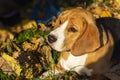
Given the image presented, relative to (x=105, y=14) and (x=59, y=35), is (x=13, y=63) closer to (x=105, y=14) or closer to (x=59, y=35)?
(x=59, y=35)

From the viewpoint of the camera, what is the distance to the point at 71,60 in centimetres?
457

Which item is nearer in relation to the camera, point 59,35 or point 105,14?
point 59,35

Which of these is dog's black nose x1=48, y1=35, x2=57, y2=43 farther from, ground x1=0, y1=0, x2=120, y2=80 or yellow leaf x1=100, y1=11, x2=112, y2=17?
yellow leaf x1=100, y1=11, x2=112, y2=17

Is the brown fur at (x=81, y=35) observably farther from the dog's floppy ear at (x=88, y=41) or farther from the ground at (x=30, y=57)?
the ground at (x=30, y=57)

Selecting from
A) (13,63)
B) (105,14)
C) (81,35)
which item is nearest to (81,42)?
(81,35)

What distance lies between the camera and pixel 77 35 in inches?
166

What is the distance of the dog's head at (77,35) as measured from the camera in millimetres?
4195

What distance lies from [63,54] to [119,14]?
1.58m

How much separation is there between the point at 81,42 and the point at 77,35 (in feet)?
0.29

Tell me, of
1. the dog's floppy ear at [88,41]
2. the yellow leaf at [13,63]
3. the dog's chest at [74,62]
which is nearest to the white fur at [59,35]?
the dog's floppy ear at [88,41]

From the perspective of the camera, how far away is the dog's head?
13.8 feet

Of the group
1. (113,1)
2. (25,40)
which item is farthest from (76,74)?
(113,1)

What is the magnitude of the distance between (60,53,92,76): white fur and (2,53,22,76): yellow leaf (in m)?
0.57

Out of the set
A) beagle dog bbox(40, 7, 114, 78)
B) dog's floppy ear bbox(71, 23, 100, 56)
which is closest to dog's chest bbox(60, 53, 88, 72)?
beagle dog bbox(40, 7, 114, 78)
